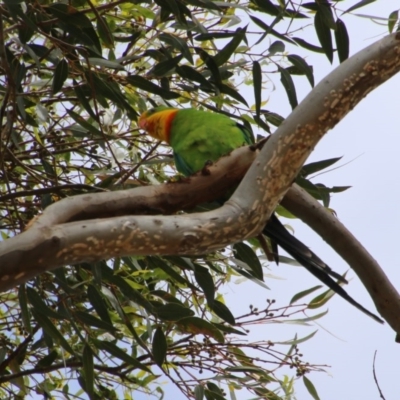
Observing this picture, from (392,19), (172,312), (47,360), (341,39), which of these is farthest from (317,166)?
(47,360)

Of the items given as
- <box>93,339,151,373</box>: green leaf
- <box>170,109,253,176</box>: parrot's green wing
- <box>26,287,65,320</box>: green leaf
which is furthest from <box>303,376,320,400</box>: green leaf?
<box>26,287,65,320</box>: green leaf

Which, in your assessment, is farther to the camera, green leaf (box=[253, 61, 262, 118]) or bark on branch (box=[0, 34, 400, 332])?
green leaf (box=[253, 61, 262, 118])

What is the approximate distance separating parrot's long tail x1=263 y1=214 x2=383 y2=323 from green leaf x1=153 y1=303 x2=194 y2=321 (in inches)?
10.6

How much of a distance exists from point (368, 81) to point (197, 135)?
0.83 metres

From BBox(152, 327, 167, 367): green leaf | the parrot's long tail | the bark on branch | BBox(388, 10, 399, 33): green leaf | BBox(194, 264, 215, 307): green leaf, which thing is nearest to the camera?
the bark on branch

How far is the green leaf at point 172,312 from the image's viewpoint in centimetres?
172

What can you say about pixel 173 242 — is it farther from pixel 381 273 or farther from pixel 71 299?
pixel 71 299

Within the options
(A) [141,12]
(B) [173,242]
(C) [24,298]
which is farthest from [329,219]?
(A) [141,12]

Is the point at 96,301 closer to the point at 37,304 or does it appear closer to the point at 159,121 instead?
the point at 37,304

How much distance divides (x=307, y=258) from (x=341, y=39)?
566mm

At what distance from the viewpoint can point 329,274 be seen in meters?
1.58

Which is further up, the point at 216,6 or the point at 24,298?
the point at 216,6

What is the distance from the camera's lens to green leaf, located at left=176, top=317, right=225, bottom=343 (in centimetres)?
174

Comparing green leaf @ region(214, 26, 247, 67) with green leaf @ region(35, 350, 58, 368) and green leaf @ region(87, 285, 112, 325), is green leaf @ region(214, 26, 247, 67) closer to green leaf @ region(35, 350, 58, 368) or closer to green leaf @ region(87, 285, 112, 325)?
green leaf @ region(87, 285, 112, 325)
